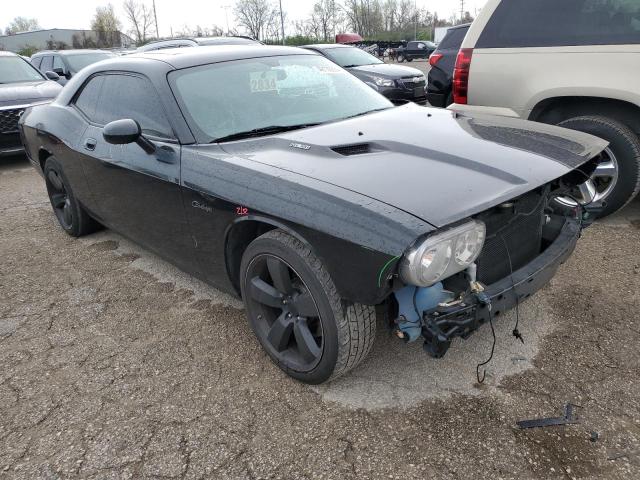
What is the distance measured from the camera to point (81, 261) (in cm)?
418

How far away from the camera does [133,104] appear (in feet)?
10.9

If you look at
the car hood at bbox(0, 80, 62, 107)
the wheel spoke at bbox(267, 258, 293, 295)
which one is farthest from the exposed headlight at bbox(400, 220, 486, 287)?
the car hood at bbox(0, 80, 62, 107)

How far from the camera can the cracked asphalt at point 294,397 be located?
2.05 metres

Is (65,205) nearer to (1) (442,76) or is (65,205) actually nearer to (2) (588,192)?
(2) (588,192)

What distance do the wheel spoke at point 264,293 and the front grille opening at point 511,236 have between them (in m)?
0.95

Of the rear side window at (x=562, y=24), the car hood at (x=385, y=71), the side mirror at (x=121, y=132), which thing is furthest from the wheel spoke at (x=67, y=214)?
the car hood at (x=385, y=71)

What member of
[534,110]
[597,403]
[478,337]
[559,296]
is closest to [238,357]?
[478,337]

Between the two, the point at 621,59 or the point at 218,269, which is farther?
the point at 621,59

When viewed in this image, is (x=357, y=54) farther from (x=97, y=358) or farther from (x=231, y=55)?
(x=97, y=358)

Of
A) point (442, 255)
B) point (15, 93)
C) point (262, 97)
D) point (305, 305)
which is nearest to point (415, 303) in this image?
point (442, 255)

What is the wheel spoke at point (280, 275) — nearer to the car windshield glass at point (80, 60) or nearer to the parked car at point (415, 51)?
the car windshield glass at point (80, 60)

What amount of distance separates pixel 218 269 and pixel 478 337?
4.84 ft

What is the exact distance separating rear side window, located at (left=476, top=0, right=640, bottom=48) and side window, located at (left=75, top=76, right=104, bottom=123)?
10.3 ft

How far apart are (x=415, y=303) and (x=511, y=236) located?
69cm
